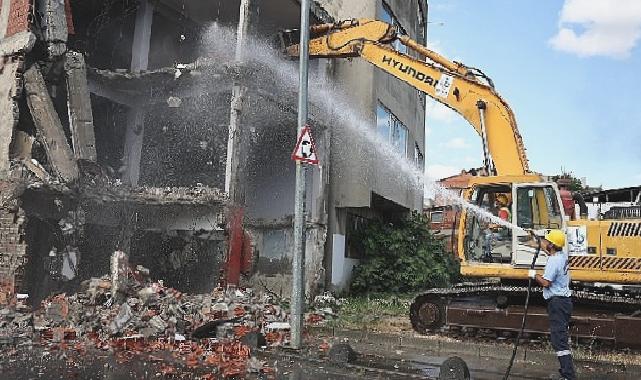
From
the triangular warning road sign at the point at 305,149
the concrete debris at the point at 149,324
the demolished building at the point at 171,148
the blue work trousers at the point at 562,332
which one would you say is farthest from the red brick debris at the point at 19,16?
the blue work trousers at the point at 562,332

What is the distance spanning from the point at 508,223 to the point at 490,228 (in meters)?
0.48

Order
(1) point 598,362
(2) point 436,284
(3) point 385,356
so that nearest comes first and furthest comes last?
1. (1) point 598,362
2. (3) point 385,356
3. (2) point 436,284

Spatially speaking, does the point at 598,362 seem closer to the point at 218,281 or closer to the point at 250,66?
the point at 218,281

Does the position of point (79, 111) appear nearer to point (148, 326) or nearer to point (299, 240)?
point (148, 326)

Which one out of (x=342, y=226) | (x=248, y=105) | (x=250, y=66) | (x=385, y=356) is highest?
(x=250, y=66)

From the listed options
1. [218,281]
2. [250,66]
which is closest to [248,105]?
[250,66]

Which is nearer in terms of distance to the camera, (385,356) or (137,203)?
(385,356)

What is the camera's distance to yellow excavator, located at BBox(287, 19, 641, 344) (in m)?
8.82

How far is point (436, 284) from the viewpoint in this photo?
20297 mm

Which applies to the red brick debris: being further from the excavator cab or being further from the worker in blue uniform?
the worker in blue uniform

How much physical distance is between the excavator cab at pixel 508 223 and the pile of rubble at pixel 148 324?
366 centimetres

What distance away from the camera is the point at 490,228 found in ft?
32.6

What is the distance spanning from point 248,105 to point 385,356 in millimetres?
7091

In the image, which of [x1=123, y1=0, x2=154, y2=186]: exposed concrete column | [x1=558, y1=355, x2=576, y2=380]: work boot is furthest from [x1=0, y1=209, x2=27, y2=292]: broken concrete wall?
[x1=558, y1=355, x2=576, y2=380]: work boot
